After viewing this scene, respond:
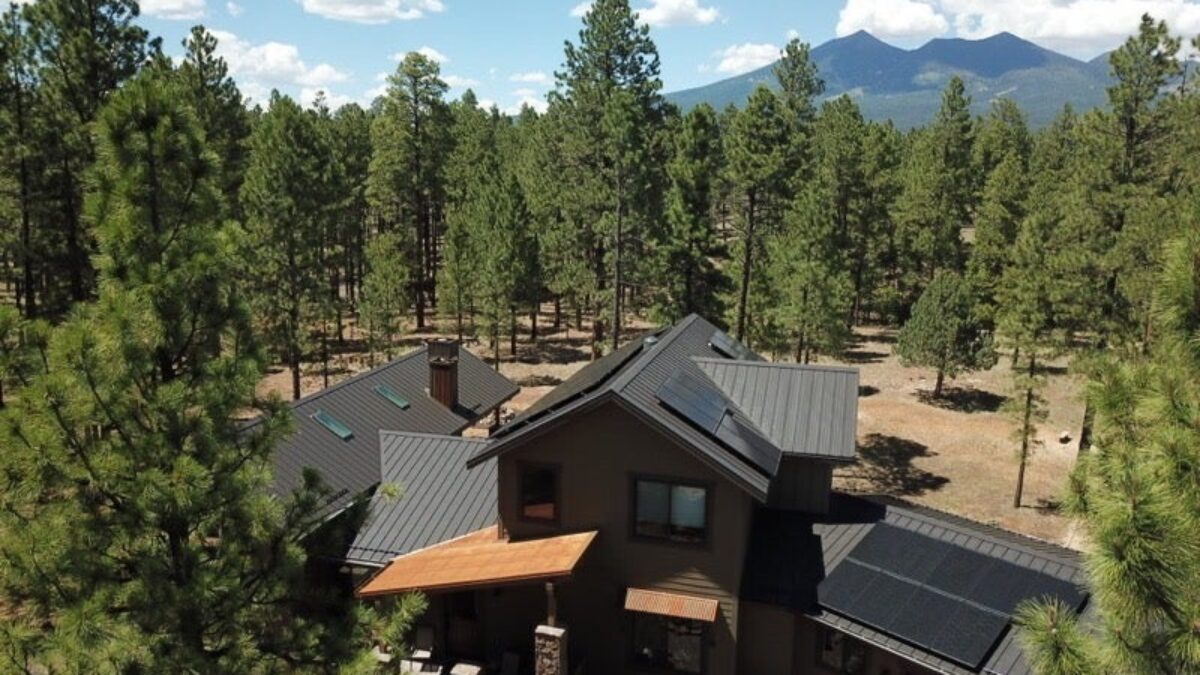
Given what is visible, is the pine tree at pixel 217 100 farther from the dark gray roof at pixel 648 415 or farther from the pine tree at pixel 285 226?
the dark gray roof at pixel 648 415

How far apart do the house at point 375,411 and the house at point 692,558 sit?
229 cm

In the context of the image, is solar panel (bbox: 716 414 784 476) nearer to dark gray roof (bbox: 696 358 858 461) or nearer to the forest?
dark gray roof (bbox: 696 358 858 461)

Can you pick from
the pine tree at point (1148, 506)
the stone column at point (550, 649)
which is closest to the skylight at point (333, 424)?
the stone column at point (550, 649)

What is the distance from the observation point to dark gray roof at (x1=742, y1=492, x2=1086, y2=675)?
1488 cm

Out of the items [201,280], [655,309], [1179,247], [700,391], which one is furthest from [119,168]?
[655,309]

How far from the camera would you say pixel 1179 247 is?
23.5ft

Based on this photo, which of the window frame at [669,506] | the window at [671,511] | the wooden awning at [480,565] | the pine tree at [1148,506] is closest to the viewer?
the pine tree at [1148,506]

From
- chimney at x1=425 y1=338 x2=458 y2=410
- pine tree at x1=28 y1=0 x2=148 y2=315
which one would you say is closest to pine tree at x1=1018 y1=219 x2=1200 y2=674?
chimney at x1=425 y1=338 x2=458 y2=410

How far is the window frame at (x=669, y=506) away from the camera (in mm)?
16328

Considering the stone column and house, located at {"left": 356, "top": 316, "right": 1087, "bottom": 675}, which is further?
the stone column

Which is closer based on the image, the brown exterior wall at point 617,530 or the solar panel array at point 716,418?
the brown exterior wall at point 617,530

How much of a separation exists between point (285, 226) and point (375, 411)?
12.7 metres

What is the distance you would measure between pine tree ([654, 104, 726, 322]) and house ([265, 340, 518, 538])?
405 inches

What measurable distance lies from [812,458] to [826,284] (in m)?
18.7
